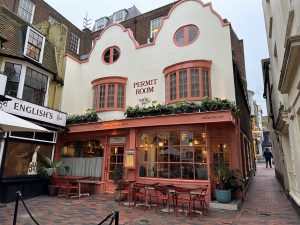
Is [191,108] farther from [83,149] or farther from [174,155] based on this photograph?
[83,149]

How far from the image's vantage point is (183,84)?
10.9 m

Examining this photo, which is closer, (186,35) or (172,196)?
(172,196)

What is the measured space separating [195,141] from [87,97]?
778 cm

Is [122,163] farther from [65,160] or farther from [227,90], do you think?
[227,90]

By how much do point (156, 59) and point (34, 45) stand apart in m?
6.81

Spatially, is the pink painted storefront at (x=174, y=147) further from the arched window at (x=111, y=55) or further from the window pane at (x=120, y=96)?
the arched window at (x=111, y=55)

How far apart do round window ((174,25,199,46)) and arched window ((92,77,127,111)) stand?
12.0ft

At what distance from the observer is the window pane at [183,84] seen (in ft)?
35.5

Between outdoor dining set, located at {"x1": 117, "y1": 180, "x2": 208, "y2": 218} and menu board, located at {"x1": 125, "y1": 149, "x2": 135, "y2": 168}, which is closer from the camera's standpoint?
outdoor dining set, located at {"x1": 117, "y1": 180, "x2": 208, "y2": 218}

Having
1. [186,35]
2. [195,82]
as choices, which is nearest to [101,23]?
[186,35]

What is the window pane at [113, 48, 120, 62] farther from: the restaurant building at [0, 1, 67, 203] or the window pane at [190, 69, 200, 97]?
the window pane at [190, 69, 200, 97]

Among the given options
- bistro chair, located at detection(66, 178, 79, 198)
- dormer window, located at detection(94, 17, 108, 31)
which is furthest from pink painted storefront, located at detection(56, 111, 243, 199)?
dormer window, located at detection(94, 17, 108, 31)

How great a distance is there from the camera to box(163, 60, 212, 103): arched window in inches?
416

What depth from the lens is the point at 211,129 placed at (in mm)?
9984
